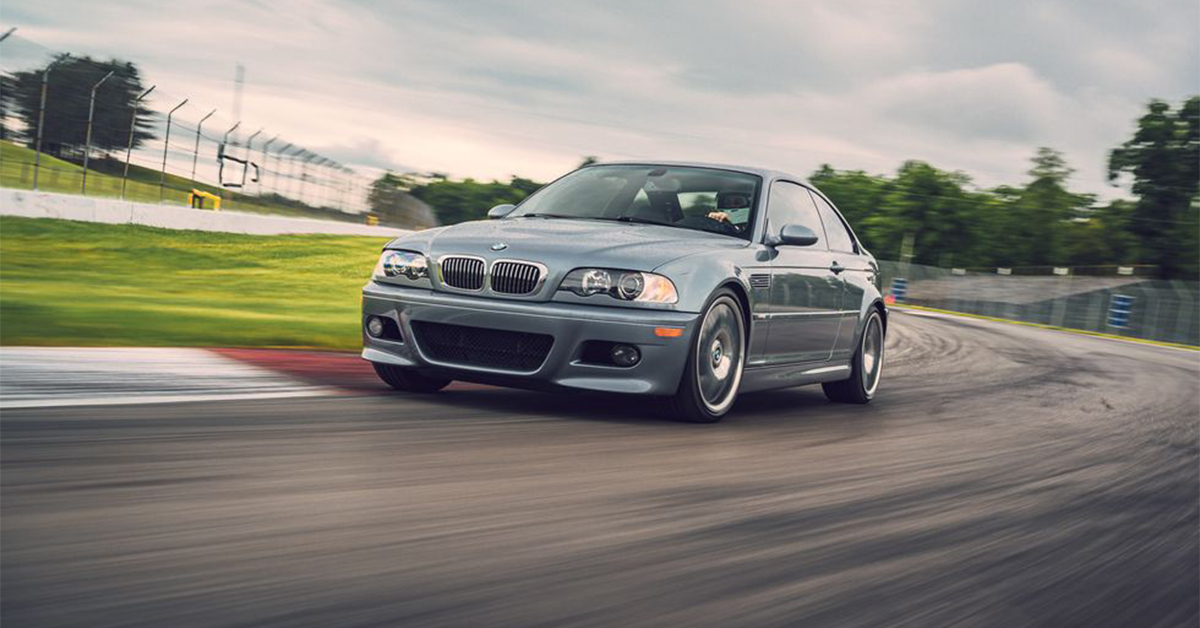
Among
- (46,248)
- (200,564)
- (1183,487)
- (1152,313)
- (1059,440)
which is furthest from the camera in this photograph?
(1152,313)

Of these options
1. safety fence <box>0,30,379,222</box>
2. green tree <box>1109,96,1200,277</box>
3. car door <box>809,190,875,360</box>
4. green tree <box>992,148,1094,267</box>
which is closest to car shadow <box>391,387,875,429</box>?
car door <box>809,190,875,360</box>

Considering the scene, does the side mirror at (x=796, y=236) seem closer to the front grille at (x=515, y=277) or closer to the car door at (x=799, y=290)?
the car door at (x=799, y=290)

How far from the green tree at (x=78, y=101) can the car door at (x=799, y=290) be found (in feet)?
63.7

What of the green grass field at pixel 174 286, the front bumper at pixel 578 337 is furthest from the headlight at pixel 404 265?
the green grass field at pixel 174 286

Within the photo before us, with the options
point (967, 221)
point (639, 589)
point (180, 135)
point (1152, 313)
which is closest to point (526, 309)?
point (639, 589)

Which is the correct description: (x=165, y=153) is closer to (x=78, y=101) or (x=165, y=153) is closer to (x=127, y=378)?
(x=78, y=101)

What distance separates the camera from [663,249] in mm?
6645

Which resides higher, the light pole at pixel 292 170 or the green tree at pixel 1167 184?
the green tree at pixel 1167 184

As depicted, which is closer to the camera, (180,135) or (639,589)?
(639,589)

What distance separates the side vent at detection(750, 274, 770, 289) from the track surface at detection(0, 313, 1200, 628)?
2.51 ft

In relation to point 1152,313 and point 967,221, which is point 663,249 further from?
point 967,221

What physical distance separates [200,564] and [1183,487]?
4.93m

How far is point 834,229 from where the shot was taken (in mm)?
8922

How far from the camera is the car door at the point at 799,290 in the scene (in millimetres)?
7500
